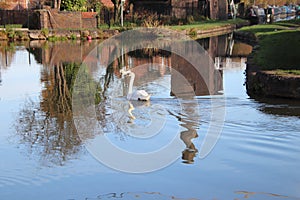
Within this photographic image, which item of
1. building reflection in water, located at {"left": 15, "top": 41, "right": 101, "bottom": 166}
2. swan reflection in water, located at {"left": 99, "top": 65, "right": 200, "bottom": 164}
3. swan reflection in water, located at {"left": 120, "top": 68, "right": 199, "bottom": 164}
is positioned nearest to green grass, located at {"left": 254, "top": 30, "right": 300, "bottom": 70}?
swan reflection in water, located at {"left": 99, "top": 65, "right": 200, "bottom": 164}

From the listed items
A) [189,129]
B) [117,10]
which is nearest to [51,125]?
[189,129]

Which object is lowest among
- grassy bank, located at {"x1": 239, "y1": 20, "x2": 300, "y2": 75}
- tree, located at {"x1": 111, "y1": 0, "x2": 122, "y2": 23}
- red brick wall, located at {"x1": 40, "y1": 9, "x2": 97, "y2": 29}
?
grassy bank, located at {"x1": 239, "y1": 20, "x2": 300, "y2": 75}

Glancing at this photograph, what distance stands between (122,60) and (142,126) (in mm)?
12392

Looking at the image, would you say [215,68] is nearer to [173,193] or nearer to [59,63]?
[59,63]

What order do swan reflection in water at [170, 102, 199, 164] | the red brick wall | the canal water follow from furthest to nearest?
the red brick wall < swan reflection in water at [170, 102, 199, 164] < the canal water

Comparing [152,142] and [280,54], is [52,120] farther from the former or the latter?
[280,54]

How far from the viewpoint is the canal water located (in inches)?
300

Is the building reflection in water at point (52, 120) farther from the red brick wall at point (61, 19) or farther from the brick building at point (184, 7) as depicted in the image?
the brick building at point (184, 7)

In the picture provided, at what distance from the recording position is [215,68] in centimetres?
2073

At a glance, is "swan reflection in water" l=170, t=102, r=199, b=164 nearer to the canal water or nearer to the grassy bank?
the canal water

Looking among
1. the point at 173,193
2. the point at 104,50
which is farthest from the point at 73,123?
the point at 104,50

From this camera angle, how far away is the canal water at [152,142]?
25.0ft

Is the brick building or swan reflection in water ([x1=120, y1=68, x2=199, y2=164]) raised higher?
the brick building

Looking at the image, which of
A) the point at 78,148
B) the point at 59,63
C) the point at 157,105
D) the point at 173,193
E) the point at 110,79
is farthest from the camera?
the point at 59,63
